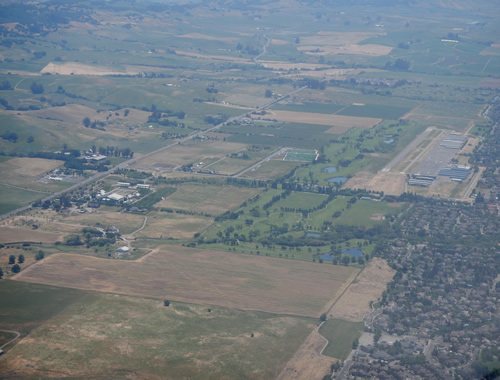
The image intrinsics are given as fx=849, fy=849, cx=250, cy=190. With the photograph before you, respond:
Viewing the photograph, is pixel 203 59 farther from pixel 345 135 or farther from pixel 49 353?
pixel 49 353

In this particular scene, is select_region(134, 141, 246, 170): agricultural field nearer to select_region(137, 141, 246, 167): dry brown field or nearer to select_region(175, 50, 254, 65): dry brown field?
select_region(137, 141, 246, 167): dry brown field

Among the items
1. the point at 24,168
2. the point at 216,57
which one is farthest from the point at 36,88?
the point at 216,57

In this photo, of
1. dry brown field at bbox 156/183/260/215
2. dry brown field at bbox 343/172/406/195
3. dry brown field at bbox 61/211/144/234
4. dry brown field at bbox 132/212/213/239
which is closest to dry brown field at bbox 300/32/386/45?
dry brown field at bbox 343/172/406/195

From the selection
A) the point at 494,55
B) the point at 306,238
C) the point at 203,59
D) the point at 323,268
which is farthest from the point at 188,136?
the point at 494,55

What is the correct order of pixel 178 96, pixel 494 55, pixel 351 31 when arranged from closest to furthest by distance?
pixel 178 96 → pixel 494 55 → pixel 351 31

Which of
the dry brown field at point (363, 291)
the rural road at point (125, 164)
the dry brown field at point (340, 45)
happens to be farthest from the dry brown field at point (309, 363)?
the dry brown field at point (340, 45)

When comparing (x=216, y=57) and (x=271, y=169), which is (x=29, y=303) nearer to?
(x=271, y=169)
